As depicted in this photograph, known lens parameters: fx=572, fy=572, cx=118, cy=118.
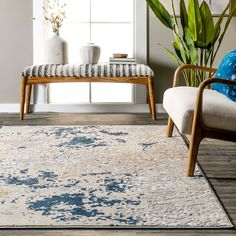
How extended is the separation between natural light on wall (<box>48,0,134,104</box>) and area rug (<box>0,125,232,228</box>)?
1.34 m

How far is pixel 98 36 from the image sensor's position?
19.4 ft

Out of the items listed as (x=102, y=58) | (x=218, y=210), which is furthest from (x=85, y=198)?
(x=102, y=58)

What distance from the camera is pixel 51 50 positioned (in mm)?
5652

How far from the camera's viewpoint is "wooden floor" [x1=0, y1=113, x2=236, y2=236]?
2.53 m

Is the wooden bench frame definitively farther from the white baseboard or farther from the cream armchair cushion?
the cream armchair cushion

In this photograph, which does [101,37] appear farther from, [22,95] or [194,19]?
[194,19]

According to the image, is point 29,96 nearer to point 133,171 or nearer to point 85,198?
point 133,171

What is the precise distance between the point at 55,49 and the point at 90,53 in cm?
36

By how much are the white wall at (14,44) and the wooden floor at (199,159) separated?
0.35m

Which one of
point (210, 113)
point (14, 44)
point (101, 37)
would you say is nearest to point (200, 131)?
point (210, 113)

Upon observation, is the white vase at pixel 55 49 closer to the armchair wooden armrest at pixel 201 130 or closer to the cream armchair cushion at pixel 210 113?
the cream armchair cushion at pixel 210 113

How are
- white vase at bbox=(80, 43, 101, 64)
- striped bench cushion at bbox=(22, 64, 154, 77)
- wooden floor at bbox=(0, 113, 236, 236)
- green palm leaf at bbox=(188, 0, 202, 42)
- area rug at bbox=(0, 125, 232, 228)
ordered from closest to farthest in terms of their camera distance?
1. wooden floor at bbox=(0, 113, 236, 236)
2. area rug at bbox=(0, 125, 232, 228)
3. green palm leaf at bbox=(188, 0, 202, 42)
4. striped bench cushion at bbox=(22, 64, 154, 77)
5. white vase at bbox=(80, 43, 101, 64)

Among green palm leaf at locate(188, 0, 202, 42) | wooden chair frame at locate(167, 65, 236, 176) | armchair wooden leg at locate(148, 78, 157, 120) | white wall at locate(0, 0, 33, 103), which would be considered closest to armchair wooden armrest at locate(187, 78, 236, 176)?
wooden chair frame at locate(167, 65, 236, 176)

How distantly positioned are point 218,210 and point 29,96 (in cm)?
321
